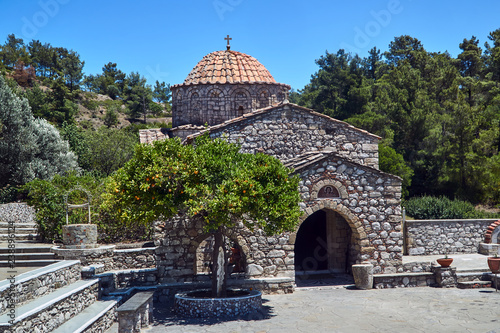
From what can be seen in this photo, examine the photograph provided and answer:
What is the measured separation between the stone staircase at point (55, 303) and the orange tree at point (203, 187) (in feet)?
5.83

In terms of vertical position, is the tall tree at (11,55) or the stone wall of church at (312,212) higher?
the tall tree at (11,55)

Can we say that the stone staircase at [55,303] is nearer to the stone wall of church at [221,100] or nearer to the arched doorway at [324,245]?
the arched doorway at [324,245]

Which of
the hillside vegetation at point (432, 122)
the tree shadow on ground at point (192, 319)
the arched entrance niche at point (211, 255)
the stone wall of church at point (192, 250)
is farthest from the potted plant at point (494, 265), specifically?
the hillside vegetation at point (432, 122)

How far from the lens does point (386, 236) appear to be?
1362cm

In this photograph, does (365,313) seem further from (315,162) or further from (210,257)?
(210,257)

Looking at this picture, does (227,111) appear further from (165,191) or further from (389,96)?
(389,96)

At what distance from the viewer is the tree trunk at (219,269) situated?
11.2 metres

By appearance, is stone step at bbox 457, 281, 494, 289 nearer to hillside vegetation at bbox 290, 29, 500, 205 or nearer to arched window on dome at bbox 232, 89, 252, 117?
arched window on dome at bbox 232, 89, 252, 117

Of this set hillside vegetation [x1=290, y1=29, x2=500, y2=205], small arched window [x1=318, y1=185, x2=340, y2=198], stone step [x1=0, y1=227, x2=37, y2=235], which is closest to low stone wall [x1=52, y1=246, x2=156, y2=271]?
stone step [x1=0, y1=227, x2=37, y2=235]

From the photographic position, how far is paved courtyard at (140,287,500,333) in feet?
31.6

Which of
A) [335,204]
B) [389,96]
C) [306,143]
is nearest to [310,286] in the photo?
[335,204]

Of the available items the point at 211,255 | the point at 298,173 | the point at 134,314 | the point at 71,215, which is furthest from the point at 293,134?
the point at 134,314

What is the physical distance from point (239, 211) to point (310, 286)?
463 centimetres

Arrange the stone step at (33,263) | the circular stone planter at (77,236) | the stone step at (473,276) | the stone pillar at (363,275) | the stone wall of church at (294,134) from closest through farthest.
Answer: the stone step at (33,263), the circular stone planter at (77,236), the stone pillar at (363,275), the stone step at (473,276), the stone wall of church at (294,134)
